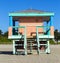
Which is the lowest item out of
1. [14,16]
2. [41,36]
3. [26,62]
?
[26,62]

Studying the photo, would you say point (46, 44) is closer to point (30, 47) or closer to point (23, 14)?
point (30, 47)

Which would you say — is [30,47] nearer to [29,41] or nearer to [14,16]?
[29,41]

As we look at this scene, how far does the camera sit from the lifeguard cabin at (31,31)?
21.0 meters

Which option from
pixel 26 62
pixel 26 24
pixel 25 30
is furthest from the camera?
pixel 26 24

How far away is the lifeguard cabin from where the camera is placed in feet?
68.9

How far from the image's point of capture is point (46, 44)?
21.8 meters

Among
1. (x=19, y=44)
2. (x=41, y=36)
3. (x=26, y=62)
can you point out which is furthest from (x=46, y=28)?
(x=26, y=62)

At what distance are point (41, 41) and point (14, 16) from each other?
2.70 m

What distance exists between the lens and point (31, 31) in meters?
22.2

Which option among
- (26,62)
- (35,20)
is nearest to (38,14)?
(35,20)

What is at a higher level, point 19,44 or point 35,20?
point 35,20

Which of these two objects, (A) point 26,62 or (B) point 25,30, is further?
(B) point 25,30

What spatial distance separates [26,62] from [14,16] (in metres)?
8.03

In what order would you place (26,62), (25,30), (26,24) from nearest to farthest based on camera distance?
(26,62) → (25,30) → (26,24)
